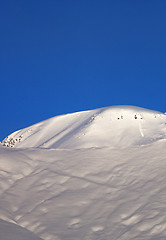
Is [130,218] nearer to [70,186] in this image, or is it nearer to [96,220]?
[96,220]

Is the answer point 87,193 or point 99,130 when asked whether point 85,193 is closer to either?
point 87,193

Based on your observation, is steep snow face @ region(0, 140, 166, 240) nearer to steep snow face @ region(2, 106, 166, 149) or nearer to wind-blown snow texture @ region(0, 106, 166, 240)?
wind-blown snow texture @ region(0, 106, 166, 240)

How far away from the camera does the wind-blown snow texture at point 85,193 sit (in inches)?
180

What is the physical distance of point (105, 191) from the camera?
5.88 metres

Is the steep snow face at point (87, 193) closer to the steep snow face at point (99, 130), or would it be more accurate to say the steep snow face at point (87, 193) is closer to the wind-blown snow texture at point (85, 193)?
the wind-blown snow texture at point (85, 193)

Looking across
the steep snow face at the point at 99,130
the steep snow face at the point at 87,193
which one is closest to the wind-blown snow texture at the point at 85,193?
the steep snow face at the point at 87,193

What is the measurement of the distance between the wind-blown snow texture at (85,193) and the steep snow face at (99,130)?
19.3ft

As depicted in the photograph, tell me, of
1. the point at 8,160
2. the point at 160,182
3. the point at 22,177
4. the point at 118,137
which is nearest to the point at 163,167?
the point at 160,182

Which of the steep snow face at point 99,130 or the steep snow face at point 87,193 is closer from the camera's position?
the steep snow face at point 87,193

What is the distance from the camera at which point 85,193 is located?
585cm

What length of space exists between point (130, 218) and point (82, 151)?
3.80 metres

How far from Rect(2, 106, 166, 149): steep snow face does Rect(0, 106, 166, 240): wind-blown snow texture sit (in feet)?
19.3

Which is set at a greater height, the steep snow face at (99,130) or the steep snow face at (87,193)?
the steep snow face at (99,130)

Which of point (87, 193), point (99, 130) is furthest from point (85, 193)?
point (99, 130)
